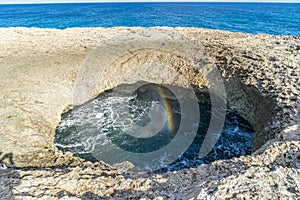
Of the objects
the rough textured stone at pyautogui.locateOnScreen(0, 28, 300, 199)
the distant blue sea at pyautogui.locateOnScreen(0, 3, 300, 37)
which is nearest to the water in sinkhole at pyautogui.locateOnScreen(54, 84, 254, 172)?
the rough textured stone at pyautogui.locateOnScreen(0, 28, 300, 199)

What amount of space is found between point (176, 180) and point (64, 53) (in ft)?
28.9

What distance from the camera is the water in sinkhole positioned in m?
7.65

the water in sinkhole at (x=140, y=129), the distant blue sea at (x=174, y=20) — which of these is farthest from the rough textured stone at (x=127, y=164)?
the distant blue sea at (x=174, y=20)

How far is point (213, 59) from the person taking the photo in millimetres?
10211

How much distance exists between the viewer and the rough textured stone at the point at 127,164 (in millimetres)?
3861

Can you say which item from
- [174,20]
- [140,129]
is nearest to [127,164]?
[140,129]

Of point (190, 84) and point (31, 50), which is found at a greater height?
point (31, 50)

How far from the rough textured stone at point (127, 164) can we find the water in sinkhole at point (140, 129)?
22.8 inches

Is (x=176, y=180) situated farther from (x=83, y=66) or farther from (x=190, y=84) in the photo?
(x=83, y=66)

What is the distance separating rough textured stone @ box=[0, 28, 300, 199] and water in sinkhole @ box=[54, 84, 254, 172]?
0.58 m

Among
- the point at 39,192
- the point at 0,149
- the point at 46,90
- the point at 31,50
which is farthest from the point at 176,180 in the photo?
the point at 31,50

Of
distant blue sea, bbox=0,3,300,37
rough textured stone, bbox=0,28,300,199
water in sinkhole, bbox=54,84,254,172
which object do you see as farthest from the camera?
distant blue sea, bbox=0,3,300,37

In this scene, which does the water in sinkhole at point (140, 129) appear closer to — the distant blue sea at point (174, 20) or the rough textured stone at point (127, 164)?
the rough textured stone at point (127, 164)

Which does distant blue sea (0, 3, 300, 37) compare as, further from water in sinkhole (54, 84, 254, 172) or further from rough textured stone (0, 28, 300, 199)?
water in sinkhole (54, 84, 254, 172)
